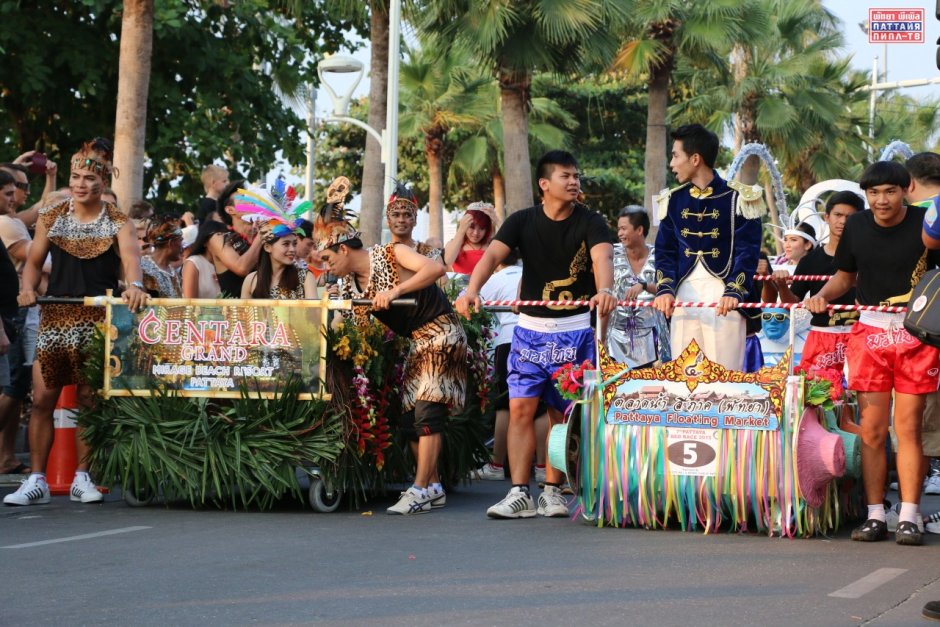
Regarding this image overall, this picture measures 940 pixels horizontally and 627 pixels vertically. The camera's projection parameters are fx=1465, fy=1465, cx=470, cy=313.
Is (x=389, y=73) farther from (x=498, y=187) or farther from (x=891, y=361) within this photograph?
(x=498, y=187)

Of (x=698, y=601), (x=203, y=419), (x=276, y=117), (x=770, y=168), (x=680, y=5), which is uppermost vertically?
(x=680, y=5)

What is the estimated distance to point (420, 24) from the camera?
73.8 ft

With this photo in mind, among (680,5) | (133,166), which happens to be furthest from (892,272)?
(680,5)

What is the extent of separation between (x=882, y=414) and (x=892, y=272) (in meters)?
0.74

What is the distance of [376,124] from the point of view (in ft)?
68.5

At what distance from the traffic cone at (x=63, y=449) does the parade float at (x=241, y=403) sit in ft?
2.54

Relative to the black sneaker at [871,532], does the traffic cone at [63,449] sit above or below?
above

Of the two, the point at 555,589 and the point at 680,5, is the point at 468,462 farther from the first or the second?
the point at 680,5

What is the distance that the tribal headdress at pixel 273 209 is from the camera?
9.10 meters

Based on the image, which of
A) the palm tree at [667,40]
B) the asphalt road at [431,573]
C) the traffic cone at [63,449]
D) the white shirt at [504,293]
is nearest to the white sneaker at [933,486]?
the asphalt road at [431,573]

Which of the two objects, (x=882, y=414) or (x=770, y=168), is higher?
(x=770, y=168)

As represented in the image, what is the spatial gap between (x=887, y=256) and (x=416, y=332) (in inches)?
107

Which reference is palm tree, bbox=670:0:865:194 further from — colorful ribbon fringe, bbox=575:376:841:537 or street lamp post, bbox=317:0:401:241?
colorful ribbon fringe, bbox=575:376:841:537

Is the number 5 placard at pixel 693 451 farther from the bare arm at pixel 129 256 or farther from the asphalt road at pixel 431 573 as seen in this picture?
the bare arm at pixel 129 256
